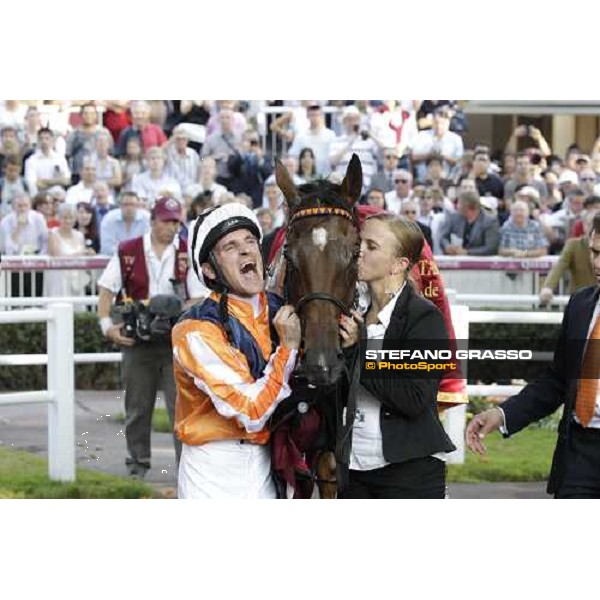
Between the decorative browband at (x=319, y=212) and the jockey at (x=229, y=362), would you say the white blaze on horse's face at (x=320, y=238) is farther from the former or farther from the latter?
the jockey at (x=229, y=362)

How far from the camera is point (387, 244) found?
4.97m

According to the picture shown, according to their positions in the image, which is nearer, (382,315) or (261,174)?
(382,315)

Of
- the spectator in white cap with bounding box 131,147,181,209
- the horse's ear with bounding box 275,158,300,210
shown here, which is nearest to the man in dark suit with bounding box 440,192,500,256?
the spectator in white cap with bounding box 131,147,181,209

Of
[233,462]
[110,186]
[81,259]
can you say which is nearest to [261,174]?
[110,186]

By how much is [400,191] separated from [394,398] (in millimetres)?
1533

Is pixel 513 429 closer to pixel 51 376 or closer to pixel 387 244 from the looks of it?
pixel 387 244

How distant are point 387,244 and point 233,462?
87 centimetres

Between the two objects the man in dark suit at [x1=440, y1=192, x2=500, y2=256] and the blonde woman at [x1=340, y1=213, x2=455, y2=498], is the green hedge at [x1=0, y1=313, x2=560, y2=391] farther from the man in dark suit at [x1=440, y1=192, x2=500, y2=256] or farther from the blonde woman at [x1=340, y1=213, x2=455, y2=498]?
the blonde woman at [x1=340, y1=213, x2=455, y2=498]

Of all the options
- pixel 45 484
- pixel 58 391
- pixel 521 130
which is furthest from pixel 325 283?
pixel 58 391

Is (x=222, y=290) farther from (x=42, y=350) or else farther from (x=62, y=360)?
(x=42, y=350)

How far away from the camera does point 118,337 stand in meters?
7.13

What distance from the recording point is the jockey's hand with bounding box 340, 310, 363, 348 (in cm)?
477

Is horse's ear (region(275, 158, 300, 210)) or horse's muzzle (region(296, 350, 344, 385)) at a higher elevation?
horse's ear (region(275, 158, 300, 210))

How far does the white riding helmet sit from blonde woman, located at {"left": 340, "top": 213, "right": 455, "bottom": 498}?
1.39 feet
